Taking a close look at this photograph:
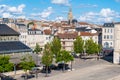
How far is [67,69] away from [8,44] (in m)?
12.5

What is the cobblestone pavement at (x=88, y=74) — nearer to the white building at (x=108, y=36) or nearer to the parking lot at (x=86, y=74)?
the parking lot at (x=86, y=74)

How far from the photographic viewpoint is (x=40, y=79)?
4778cm

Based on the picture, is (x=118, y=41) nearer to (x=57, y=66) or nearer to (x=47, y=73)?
(x=57, y=66)

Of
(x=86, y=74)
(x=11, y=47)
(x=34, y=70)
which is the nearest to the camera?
(x=86, y=74)

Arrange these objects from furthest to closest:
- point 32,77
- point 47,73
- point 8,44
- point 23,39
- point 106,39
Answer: point 106,39
point 23,39
point 8,44
point 47,73
point 32,77

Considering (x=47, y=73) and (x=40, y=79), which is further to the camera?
(x=47, y=73)

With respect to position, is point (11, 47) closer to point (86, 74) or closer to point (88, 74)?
point (86, 74)

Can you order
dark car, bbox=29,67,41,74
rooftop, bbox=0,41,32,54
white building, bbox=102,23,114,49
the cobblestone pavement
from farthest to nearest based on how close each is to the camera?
white building, bbox=102,23,114,49 < rooftop, bbox=0,41,32,54 < dark car, bbox=29,67,41,74 < the cobblestone pavement

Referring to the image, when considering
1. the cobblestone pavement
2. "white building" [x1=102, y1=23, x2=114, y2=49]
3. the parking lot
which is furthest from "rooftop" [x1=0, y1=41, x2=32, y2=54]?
"white building" [x1=102, y1=23, x2=114, y2=49]

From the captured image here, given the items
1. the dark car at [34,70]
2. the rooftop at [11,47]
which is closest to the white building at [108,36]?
the rooftop at [11,47]

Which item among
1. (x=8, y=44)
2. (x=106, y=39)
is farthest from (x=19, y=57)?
(x=106, y=39)

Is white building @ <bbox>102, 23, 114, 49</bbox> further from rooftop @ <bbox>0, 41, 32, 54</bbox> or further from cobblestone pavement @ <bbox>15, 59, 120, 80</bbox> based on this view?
rooftop @ <bbox>0, 41, 32, 54</bbox>

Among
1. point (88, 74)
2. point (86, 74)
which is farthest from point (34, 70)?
point (88, 74)

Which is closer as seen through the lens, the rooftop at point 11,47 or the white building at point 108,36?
the rooftop at point 11,47
